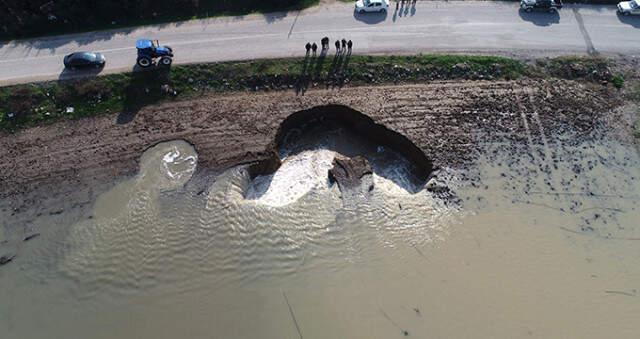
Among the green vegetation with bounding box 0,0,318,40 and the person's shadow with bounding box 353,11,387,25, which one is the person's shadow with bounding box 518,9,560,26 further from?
the green vegetation with bounding box 0,0,318,40

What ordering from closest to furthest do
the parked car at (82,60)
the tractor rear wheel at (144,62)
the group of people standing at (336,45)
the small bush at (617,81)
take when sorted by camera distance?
the tractor rear wheel at (144,62) → the parked car at (82,60) → the group of people standing at (336,45) → the small bush at (617,81)

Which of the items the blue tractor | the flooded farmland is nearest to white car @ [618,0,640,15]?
the flooded farmland

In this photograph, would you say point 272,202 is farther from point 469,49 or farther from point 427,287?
point 469,49

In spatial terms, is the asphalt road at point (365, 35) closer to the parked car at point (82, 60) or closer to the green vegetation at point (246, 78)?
the parked car at point (82, 60)

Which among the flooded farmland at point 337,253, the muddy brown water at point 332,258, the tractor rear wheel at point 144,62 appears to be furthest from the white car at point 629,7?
the tractor rear wheel at point 144,62

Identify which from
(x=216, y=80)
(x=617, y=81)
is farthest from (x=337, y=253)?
(x=617, y=81)

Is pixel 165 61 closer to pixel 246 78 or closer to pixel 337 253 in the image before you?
pixel 246 78
